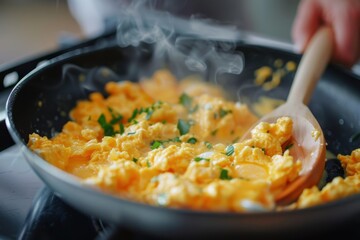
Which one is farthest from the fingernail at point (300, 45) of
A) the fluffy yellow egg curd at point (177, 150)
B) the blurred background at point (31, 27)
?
the blurred background at point (31, 27)

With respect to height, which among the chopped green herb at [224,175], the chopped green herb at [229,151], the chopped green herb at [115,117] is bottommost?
the chopped green herb at [115,117]

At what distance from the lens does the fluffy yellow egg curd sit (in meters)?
0.82

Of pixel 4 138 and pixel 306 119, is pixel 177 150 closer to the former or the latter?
pixel 306 119

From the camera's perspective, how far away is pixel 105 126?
129 cm

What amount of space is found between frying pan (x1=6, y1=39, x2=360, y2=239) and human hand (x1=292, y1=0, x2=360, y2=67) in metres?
0.06

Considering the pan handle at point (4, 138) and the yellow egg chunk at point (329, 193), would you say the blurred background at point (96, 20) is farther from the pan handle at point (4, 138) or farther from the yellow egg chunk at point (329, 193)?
A: the yellow egg chunk at point (329, 193)

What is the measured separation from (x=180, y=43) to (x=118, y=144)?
595mm

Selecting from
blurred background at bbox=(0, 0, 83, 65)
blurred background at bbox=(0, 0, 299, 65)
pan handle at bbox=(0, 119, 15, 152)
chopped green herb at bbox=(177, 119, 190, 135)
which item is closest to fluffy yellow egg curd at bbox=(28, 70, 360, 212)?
chopped green herb at bbox=(177, 119, 190, 135)

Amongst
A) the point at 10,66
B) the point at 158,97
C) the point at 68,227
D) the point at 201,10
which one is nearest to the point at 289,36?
the point at 201,10

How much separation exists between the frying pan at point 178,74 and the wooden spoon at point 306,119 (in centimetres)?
11

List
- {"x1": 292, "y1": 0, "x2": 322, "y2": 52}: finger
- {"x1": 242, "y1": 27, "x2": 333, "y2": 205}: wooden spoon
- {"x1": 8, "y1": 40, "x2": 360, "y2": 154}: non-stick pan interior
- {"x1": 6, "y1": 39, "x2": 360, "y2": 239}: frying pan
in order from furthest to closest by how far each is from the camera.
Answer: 1. {"x1": 292, "y1": 0, "x2": 322, "y2": 52}: finger
2. {"x1": 8, "y1": 40, "x2": 360, "y2": 154}: non-stick pan interior
3. {"x1": 242, "y1": 27, "x2": 333, "y2": 205}: wooden spoon
4. {"x1": 6, "y1": 39, "x2": 360, "y2": 239}: frying pan

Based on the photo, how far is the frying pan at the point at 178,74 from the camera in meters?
0.71

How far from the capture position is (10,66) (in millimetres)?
1391

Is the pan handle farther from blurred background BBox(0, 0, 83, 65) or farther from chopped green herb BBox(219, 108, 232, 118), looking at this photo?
blurred background BBox(0, 0, 83, 65)
